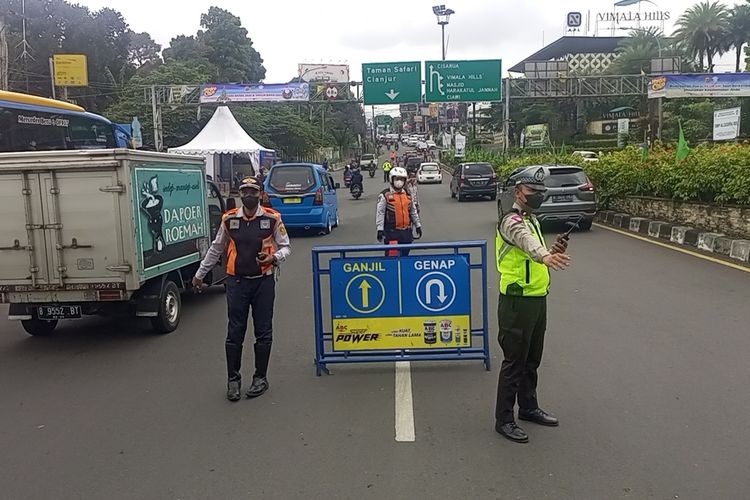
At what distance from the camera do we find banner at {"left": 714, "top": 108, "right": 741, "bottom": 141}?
1831cm

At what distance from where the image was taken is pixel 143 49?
232ft

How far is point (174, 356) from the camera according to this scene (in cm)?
685

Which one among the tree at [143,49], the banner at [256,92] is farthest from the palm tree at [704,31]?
the tree at [143,49]

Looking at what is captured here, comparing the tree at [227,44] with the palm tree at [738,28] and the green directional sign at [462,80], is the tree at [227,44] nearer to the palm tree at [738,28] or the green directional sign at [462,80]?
the green directional sign at [462,80]

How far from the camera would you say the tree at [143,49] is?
68.7 m

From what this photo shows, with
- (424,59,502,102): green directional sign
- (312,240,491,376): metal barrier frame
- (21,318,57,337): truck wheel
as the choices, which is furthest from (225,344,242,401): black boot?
(424,59,502,102): green directional sign

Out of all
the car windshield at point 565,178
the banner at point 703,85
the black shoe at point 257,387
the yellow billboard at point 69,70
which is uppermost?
the yellow billboard at point 69,70

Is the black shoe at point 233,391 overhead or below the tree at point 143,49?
below

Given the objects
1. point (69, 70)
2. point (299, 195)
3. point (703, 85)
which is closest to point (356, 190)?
point (299, 195)

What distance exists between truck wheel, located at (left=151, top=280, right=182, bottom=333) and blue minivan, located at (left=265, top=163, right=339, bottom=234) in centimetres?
879

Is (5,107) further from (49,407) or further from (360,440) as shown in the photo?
(360,440)

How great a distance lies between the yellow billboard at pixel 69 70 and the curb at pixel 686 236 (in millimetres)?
31717

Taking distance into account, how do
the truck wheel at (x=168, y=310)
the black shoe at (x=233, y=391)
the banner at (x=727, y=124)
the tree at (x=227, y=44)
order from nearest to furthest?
the black shoe at (x=233, y=391)
the truck wheel at (x=168, y=310)
the banner at (x=727, y=124)
the tree at (x=227, y=44)

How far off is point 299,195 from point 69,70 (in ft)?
92.1
